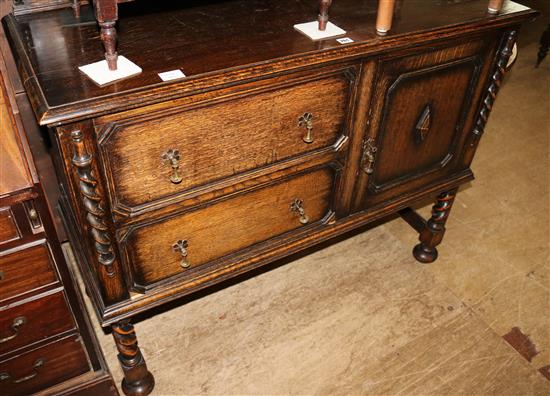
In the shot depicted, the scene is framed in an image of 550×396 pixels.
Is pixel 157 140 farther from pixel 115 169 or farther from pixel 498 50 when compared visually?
pixel 498 50

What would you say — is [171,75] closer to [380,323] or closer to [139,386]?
[139,386]

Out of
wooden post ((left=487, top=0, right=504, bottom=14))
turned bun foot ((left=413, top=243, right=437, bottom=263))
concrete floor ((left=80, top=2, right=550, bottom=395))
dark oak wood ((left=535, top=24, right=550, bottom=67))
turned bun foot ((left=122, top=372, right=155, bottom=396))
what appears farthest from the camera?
dark oak wood ((left=535, top=24, right=550, bottom=67))

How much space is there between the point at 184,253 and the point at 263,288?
0.81m

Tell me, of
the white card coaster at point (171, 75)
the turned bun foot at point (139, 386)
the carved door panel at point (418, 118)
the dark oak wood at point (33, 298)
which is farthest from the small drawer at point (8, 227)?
the carved door panel at point (418, 118)

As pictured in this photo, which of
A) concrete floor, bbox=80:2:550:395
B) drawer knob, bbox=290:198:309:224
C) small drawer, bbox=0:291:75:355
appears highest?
drawer knob, bbox=290:198:309:224

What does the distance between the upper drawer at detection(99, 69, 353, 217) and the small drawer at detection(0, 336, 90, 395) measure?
0.57 metres

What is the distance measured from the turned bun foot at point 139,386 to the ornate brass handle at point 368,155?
3.41 feet

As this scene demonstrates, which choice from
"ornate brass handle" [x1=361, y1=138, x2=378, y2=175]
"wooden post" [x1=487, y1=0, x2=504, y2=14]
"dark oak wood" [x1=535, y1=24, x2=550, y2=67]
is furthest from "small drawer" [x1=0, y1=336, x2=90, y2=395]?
"dark oak wood" [x1=535, y1=24, x2=550, y2=67]

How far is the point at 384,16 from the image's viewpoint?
1413 mm

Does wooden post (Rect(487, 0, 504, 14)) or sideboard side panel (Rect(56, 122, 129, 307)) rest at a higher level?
wooden post (Rect(487, 0, 504, 14))

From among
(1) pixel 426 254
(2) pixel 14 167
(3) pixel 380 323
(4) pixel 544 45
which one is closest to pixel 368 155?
(3) pixel 380 323

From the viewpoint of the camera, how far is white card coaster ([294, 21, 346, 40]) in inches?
55.6

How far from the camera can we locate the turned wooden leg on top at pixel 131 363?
1.58 meters

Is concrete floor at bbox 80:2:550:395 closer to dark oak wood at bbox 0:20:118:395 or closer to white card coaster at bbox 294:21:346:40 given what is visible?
dark oak wood at bbox 0:20:118:395
